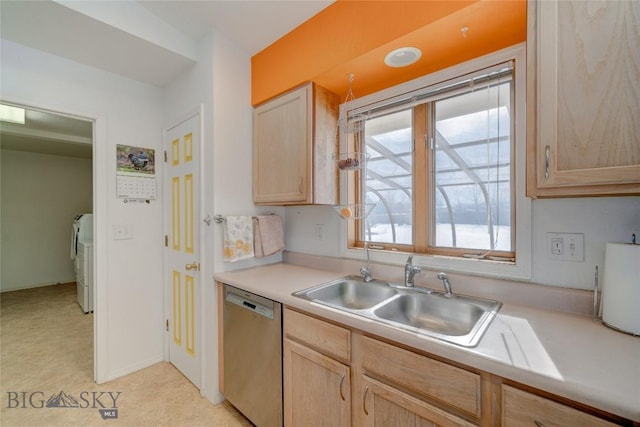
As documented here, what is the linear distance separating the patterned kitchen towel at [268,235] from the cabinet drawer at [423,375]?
1.13m

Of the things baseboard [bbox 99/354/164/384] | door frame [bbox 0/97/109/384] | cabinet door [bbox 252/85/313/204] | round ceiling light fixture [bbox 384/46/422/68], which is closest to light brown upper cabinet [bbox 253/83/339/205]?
cabinet door [bbox 252/85/313/204]

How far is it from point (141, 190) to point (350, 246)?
178cm

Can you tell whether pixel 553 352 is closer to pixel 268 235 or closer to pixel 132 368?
pixel 268 235

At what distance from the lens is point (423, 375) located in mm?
909

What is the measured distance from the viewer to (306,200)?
1.66 metres

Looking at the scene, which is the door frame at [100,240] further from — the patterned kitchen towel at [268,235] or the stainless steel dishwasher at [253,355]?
the patterned kitchen towel at [268,235]

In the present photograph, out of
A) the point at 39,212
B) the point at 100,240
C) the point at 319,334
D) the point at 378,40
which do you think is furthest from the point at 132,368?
the point at 39,212

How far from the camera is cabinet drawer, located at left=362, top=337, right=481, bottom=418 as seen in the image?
0.82m

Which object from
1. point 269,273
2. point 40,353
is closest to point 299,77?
point 269,273

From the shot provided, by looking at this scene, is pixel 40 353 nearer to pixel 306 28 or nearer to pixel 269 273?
pixel 269 273

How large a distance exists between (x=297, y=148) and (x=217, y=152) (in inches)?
22.7

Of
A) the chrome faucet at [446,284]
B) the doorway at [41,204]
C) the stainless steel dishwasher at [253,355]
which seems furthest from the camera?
the doorway at [41,204]

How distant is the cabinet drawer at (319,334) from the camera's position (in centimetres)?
113

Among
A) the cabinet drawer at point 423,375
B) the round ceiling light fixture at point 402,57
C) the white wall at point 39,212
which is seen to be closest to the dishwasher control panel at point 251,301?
the cabinet drawer at point 423,375
